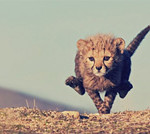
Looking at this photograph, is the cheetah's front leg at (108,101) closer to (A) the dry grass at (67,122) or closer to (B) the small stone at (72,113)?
(A) the dry grass at (67,122)

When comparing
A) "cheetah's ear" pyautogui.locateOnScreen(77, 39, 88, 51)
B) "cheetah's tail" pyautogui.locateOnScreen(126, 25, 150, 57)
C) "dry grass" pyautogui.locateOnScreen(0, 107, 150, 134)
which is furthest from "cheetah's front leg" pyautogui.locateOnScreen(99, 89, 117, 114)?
"cheetah's tail" pyautogui.locateOnScreen(126, 25, 150, 57)

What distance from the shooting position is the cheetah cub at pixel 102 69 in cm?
1427

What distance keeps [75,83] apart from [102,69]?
2448mm

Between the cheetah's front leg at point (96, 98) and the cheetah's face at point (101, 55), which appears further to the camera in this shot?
the cheetah's front leg at point (96, 98)

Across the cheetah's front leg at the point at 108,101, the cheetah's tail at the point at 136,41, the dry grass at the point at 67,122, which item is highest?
the cheetah's tail at the point at 136,41

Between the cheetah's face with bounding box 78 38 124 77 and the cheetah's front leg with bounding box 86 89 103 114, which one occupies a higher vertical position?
the cheetah's face with bounding box 78 38 124 77

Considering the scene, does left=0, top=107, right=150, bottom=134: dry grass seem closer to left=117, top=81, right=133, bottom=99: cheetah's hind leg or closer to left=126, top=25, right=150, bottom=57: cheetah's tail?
left=117, top=81, right=133, bottom=99: cheetah's hind leg

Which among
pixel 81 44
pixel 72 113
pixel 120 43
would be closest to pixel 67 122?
pixel 72 113

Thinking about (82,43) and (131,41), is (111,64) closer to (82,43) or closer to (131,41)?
(82,43)

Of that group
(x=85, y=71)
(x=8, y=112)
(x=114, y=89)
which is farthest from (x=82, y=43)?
(x=8, y=112)

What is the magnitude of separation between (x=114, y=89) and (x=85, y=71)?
1165 millimetres

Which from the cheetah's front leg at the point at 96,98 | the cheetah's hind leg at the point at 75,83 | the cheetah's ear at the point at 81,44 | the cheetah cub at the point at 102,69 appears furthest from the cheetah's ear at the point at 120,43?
the cheetah's hind leg at the point at 75,83

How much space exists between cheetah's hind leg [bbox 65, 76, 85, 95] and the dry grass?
142cm

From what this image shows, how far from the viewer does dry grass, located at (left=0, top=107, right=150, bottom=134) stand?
12312 mm
